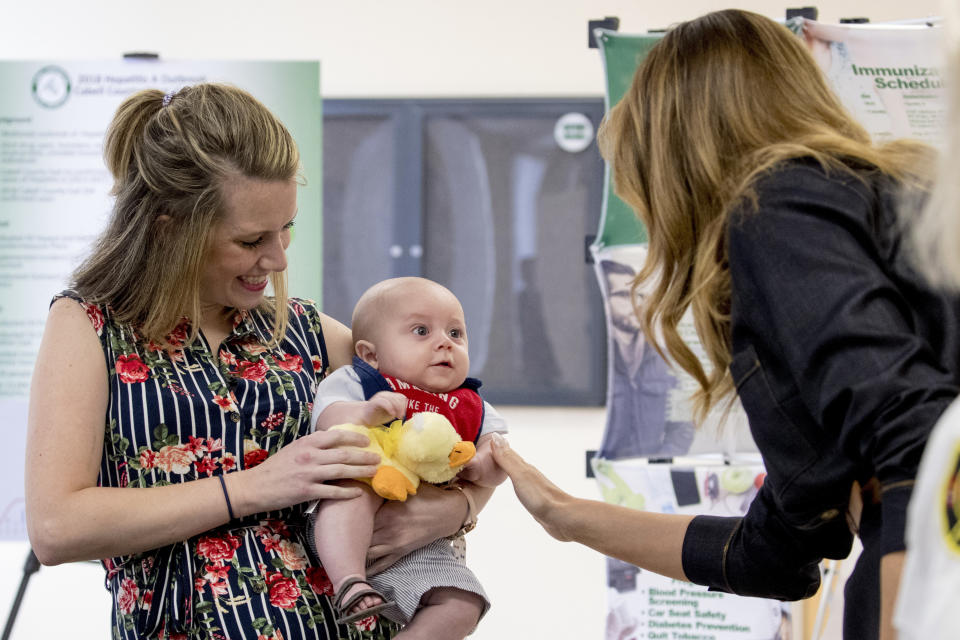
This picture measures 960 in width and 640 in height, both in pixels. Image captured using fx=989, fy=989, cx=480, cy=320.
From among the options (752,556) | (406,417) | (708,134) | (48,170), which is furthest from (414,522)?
(48,170)

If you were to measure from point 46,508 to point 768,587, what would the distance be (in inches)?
39.6

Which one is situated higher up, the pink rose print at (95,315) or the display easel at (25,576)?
the pink rose print at (95,315)

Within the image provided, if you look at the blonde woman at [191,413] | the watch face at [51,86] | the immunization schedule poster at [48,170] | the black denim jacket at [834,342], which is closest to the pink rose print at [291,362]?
the blonde woman at [191,413]

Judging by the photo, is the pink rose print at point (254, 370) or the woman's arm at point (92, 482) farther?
the pink rose print at point (254, 370)

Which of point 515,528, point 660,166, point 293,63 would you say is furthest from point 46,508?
point 515,528

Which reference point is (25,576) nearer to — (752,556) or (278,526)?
(278,526)

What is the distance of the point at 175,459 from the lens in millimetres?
1471

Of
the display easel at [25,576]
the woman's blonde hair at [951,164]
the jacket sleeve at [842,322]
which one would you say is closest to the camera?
the woman's blonde hair at [951,164]

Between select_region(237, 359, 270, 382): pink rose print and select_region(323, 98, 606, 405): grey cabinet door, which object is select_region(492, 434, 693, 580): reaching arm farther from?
select_region(323, 98, 606, 405): grey cabinet door

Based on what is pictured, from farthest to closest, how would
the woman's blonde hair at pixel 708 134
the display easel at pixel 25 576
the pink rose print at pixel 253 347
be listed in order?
the display easel at pixel 25 576 → the pink rose print at pixel 253 347 → the woman's blonde hair at pixel 708 134

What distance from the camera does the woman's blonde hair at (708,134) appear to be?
116 cm

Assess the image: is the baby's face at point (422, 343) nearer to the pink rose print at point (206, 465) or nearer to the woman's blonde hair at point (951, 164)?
the pink rose print at point (206, 465)

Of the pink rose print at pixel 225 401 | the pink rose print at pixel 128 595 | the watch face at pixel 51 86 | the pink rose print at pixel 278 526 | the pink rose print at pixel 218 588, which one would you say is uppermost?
the watch face at pixel 51 86

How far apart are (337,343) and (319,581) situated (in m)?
0.44
